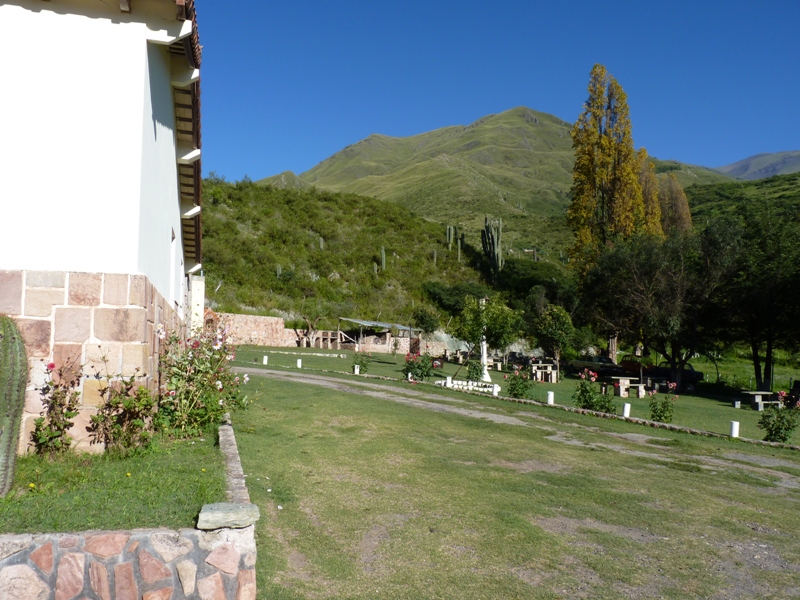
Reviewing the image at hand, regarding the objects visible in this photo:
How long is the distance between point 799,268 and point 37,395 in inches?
1083

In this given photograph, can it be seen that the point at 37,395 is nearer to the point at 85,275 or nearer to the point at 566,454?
the point at 85,275

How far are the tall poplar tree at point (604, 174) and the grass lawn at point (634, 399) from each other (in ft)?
37.8

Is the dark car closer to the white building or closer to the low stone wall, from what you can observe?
the white building

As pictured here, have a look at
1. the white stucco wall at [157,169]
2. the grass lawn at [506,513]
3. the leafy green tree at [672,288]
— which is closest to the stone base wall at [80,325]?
the white stucco wall at [157,169]

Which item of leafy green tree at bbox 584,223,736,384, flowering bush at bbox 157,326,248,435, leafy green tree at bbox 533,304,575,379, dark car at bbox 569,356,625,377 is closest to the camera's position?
flowering bush at bbox 157,326,248,435

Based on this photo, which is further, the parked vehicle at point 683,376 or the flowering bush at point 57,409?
the parked vehicle at point 683,376

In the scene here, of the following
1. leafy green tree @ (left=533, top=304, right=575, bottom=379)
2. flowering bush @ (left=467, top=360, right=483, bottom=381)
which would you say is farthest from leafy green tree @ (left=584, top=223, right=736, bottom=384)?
flowering bush @ (left=467, top=360, right=483, bottom=381)

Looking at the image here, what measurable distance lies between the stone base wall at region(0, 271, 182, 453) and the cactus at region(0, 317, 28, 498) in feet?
2.90

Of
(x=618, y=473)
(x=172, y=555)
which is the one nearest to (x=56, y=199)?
(x=172, y=555)

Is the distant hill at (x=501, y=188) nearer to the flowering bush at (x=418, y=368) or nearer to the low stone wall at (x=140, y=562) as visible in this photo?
the flowering bush at (x=418, y=368)

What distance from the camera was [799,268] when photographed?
82.5 feet

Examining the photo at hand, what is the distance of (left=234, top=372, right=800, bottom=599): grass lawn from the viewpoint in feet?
15.2

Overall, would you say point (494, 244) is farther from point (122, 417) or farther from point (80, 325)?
point (80, 325)

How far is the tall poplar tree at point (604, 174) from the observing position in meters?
37.3
